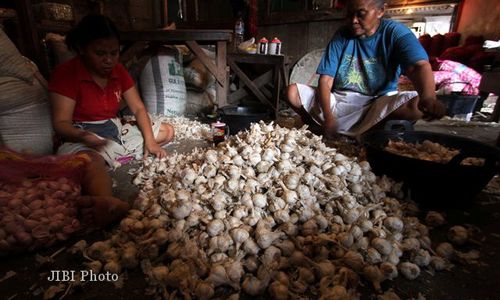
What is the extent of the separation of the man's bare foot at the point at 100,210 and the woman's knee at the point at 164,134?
118 cm

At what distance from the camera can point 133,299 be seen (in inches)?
40.0

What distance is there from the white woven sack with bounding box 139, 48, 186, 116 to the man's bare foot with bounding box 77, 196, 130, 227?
2203 millimetres

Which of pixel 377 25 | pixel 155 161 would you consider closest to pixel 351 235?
pixel 155 161

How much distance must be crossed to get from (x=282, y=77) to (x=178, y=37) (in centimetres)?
155

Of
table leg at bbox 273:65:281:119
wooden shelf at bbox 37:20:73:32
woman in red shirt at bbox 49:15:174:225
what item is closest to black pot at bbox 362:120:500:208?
woman in red shirt at bbox 49:15:174:225

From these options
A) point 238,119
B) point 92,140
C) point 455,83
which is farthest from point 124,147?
point 455,83

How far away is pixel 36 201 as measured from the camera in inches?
49.1

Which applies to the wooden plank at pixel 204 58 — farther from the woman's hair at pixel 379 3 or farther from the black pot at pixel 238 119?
the woman's hair at pixel 379 3

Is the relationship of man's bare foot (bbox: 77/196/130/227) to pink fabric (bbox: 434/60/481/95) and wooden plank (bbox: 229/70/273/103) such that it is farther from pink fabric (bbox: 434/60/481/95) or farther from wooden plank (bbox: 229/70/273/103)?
pink fabric (bbox: 434/60/481/95)

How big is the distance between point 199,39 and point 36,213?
252 cm

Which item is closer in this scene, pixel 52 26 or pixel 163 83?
pixel 163 83

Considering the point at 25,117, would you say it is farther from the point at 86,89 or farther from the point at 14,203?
the point at 14,203

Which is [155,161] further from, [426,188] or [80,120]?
[426,188]

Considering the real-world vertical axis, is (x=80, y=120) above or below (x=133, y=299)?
above
